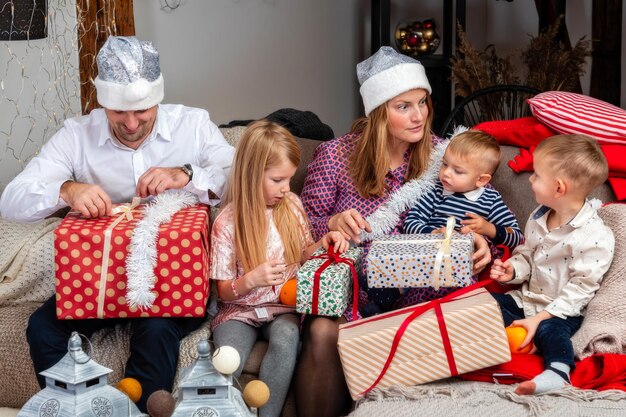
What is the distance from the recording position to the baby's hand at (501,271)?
2.60m

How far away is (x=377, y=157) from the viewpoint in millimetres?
2904

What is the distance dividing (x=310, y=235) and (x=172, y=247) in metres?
0.52

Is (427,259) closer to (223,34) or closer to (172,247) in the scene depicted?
(172,247)

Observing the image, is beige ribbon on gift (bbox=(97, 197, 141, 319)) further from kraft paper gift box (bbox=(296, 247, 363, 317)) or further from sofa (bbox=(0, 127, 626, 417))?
kraft paper gift box (bbox=(296, 247, 363, 317))

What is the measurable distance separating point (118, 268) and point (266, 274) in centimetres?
41

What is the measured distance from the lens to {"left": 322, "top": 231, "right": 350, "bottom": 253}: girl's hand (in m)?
2.62

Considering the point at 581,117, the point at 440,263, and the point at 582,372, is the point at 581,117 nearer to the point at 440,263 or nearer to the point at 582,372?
the point at 440,263

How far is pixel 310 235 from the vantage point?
2.83 m

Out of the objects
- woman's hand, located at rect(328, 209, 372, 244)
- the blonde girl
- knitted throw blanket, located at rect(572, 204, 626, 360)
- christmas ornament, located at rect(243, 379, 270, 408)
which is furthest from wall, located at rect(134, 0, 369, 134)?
christmas ornament, located at rect(243, 379, 270, 408)

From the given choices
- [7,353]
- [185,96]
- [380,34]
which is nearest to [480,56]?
[380,34]

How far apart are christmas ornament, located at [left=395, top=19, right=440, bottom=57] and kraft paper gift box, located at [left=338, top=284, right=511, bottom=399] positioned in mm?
2980

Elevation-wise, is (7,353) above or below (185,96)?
below

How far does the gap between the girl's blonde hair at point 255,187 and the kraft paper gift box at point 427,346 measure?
0.44 metres

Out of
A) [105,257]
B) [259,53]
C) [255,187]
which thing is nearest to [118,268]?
[105,257]
